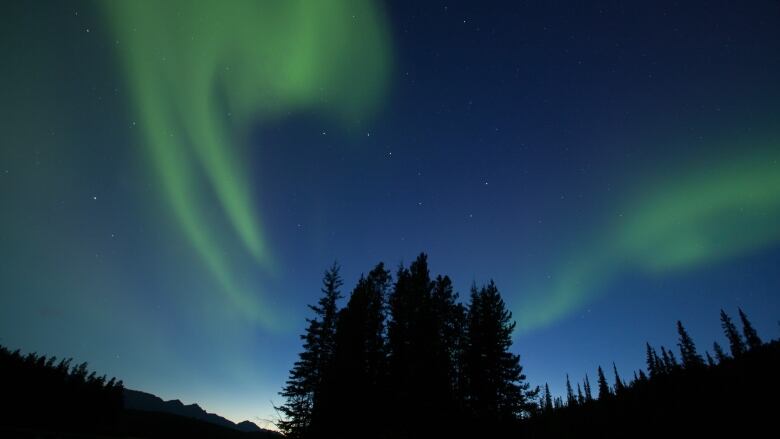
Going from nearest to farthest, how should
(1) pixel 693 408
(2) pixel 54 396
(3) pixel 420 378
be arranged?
(3) pixel 420 378 → (1) pixel 693 408 → (2) pixel 54 396

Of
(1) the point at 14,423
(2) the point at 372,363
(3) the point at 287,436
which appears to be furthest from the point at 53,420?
(2) the point at 372,363

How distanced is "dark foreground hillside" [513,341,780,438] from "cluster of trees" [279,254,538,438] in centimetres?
397

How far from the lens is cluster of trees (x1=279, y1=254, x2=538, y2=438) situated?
2109 cm

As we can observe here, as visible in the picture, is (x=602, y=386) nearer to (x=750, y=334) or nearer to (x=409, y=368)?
(x=750, y=334)

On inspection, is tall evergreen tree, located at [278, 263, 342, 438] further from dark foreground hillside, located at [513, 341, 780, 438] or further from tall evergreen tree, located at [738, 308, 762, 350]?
tall evergreen tree, located at [738, 308, 762, 350]

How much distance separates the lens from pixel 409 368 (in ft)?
70.0

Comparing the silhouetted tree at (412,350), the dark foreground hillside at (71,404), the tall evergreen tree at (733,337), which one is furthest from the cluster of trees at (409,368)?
the tall evergreen tree at (733,337)

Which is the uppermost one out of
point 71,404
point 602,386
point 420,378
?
point 602,386

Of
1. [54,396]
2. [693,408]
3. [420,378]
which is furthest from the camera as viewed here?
[54,396]

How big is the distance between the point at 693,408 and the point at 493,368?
1741 inches

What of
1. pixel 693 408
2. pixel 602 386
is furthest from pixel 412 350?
pixel 602 386

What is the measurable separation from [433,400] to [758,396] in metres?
51.3

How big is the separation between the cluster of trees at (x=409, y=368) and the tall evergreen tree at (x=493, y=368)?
69 millimetres

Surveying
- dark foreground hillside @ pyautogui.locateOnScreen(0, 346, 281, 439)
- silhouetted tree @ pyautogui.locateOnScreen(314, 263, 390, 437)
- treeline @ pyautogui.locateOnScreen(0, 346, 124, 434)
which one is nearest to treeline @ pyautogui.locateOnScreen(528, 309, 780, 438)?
silhouetted tree @ pyautogui.locateOnScreen(314, 263, 390, 437)
